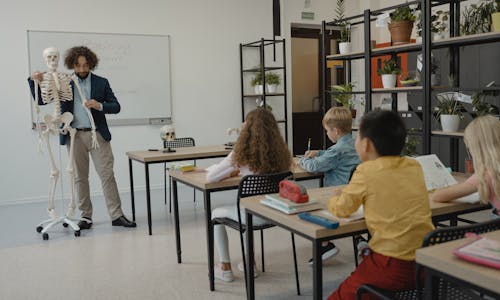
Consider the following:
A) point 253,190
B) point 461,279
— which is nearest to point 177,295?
point 253,190

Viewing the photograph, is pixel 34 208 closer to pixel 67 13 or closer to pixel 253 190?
pixel 67 13

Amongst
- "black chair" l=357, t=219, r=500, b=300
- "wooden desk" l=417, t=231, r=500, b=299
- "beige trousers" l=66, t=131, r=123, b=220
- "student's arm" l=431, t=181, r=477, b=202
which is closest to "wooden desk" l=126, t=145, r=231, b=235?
"beige trousers" l=66, t=131, r=123, b=220

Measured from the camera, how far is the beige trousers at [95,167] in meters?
4.52

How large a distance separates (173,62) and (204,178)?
388 cm

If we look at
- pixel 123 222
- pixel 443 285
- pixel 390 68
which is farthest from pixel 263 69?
pixel 443 285

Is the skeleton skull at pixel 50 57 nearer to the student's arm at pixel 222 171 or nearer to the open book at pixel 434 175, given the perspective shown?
the student's arm at pixel 222 171

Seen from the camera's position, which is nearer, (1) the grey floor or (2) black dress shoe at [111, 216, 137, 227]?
(1) the grey floor

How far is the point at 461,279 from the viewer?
52.4 inches

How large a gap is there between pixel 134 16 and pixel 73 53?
213 centimetres

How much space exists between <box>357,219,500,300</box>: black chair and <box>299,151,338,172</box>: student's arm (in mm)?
1387

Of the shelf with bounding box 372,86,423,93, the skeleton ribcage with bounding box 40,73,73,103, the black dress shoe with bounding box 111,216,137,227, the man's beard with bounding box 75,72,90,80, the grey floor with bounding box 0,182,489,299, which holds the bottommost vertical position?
the grey floor with bounding box 0,182,489,299

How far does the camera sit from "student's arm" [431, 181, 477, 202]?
2.06 metres

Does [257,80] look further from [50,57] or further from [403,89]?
[50,57]

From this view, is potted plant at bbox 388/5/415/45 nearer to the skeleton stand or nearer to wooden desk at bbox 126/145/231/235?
wooden desk at bbox 126/145/231/235
